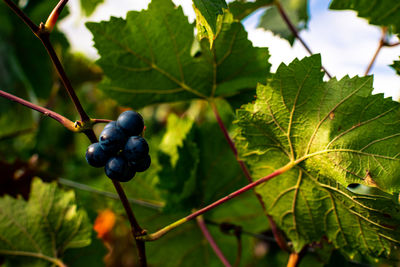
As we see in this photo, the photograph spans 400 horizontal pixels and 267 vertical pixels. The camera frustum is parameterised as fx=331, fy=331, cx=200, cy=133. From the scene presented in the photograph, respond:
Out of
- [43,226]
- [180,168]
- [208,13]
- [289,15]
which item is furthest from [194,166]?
[289,15]

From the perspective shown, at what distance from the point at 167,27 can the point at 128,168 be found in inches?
14.0

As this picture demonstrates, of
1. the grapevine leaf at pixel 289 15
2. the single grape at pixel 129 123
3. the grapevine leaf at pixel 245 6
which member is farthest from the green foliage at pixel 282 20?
the single grape at pixel 129 123

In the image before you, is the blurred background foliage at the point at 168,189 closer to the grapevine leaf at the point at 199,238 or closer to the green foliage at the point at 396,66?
the grapevine leaf at the point at 199,238

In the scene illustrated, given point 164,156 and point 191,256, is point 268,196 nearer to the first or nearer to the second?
point 164,156

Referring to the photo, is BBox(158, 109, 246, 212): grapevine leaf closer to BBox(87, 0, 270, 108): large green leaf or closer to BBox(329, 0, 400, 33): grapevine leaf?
BBox(87, 0, 270, 108): large green leaf

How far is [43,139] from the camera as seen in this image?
5.08ft

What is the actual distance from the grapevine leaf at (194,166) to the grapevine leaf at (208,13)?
1.41 feet

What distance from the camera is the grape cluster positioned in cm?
47

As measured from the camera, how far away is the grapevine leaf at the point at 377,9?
0.50m

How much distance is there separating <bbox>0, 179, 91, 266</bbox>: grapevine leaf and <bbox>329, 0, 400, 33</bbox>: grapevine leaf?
670 millimetres

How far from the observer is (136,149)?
0.46 m

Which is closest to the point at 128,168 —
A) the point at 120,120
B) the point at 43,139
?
the point at 120,120

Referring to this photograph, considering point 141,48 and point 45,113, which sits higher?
point 141,48

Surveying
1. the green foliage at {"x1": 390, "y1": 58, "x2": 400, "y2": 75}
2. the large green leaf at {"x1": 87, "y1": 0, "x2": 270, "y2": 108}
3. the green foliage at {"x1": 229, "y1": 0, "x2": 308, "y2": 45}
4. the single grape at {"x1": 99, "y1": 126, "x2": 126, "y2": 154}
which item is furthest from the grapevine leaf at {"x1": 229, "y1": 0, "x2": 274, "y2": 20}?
the single grape at {"x1": 99, "y1": 126, "x2": 126, "y2": 154}
